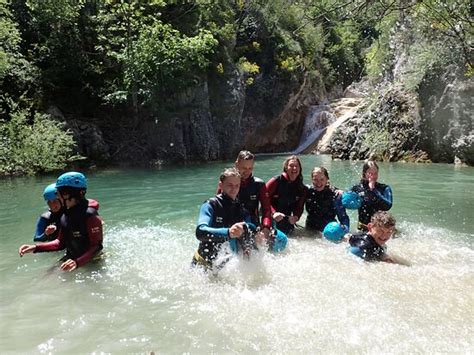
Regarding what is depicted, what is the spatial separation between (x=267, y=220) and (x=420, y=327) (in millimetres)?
2470

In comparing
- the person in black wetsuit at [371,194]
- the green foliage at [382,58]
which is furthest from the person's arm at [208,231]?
the green foliage at [382,58]

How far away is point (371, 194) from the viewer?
21.8 feet

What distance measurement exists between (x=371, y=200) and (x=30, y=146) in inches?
456

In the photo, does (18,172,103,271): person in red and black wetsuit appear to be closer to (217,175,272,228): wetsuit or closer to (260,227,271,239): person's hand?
(217,175,272,228): wetsuit

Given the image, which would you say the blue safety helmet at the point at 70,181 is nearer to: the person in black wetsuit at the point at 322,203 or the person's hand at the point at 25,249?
the person's hand at the point at 25,249

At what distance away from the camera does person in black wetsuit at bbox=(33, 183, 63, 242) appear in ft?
17.5

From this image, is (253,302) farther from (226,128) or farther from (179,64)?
(226,128)

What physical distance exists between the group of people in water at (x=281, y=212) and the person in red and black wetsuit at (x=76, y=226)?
3.92ft

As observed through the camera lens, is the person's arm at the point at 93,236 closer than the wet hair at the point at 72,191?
No

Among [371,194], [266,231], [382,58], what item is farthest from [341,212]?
[382,58]

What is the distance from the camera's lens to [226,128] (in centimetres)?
2173

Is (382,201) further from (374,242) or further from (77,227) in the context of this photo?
(77,227)

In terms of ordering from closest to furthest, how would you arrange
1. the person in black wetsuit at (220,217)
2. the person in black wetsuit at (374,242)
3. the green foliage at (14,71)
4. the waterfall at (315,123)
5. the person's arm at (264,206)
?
the person in black wetsuit at (220,217) → the person in black wetsuit at (374,242) → the person's arm at (264,206) → the green foliage at (14,71) → the waterfall at (315,123)

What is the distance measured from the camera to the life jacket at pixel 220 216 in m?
4.96
